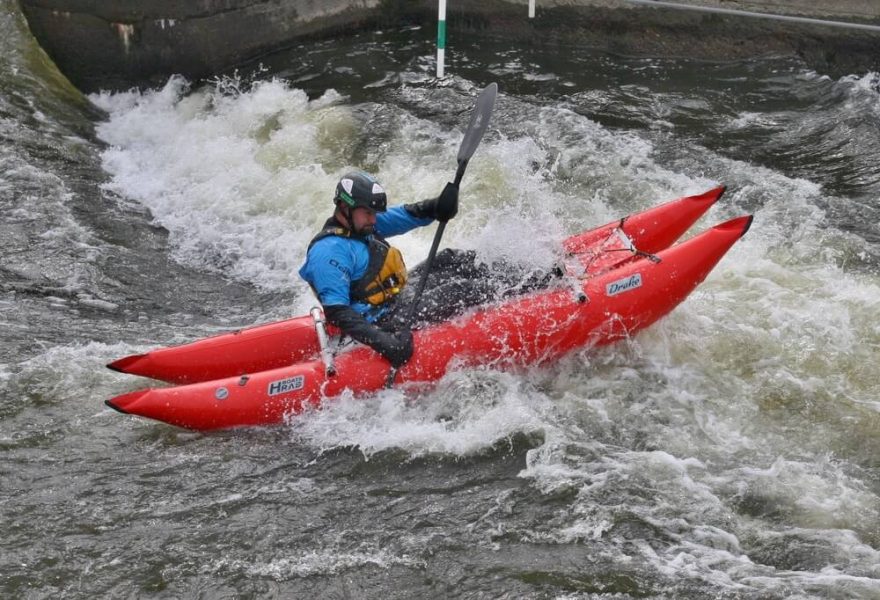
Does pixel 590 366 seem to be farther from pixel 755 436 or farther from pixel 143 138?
pixel 143 138

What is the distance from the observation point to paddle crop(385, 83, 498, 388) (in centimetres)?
493

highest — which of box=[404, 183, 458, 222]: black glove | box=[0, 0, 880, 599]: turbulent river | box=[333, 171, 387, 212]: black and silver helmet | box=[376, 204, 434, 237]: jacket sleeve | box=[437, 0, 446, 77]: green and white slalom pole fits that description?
box=[437, 0, 446, 77]: green and white slalom pole

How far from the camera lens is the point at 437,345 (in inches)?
191

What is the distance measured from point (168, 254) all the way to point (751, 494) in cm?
474

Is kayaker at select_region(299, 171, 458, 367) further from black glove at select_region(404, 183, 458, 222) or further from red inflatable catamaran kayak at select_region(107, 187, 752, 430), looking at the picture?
red inflatable catamaran kayak at select_region(107, 187, 752, 430)

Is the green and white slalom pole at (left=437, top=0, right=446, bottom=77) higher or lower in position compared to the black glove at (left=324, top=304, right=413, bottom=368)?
higher

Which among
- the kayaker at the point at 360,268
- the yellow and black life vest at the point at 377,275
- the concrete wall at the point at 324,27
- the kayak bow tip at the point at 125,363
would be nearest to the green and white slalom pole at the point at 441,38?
the concrete wall at the point at 324,27

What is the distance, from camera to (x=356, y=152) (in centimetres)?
812

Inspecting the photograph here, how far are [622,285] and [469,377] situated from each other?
3.12 ft

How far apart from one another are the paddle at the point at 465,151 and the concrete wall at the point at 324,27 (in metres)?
4.52

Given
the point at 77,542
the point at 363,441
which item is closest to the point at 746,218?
the point at 363,441

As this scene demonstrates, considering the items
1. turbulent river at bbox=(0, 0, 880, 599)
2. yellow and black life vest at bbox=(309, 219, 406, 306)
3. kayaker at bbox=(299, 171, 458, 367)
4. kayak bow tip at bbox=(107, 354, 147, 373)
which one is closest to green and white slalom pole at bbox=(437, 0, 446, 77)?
turbulent river at bbox=(0, 0, 880, 599)

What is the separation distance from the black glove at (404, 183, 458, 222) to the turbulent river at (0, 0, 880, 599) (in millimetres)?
322

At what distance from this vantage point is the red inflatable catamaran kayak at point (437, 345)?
4699mm
